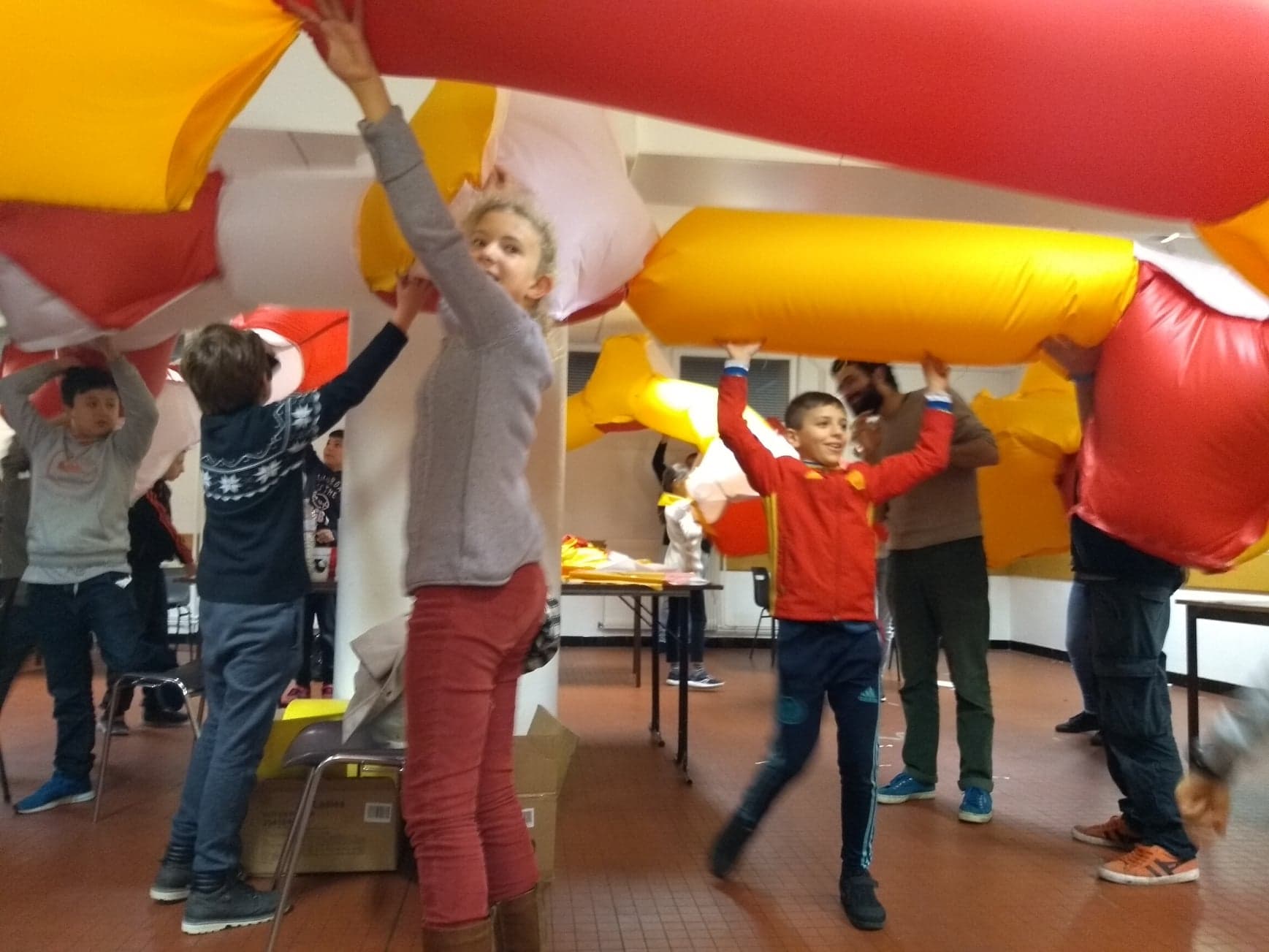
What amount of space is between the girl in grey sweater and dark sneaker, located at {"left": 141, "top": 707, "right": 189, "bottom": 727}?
9.61 feet

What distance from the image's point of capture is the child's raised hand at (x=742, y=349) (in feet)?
6.42

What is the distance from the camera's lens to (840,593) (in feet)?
6.28

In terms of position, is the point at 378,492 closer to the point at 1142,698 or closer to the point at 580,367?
the point at 1142,698

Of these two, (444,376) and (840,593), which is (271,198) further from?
(840,593)

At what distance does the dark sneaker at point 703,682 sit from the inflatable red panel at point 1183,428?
327cm

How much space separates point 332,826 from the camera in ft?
6.86

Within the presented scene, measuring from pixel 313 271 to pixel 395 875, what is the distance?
53.1 inches

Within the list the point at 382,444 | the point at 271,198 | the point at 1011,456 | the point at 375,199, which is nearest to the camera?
the point at 375,199

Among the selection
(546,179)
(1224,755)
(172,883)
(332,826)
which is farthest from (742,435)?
(172,883)

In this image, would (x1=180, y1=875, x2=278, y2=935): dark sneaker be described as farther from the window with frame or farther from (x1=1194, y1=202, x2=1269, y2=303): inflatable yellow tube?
the window with frame

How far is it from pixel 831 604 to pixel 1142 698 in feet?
2.61

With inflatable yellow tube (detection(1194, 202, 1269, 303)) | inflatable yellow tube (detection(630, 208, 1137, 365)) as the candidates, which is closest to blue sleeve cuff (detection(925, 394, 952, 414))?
inflatable yellow tube (detection(630, 208, 1137, 365))

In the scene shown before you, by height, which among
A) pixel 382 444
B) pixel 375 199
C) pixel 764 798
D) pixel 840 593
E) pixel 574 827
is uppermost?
pixel 375 199

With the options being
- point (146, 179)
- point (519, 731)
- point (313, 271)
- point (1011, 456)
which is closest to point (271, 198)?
point (313, 271)
